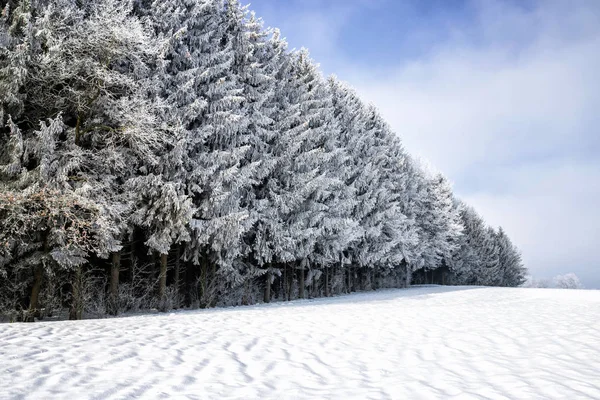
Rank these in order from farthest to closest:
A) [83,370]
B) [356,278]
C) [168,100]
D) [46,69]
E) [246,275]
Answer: [356,278]
[246,275]
[168,100]
[46,69]
[83,370]

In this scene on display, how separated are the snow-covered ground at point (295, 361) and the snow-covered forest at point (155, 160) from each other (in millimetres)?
3646

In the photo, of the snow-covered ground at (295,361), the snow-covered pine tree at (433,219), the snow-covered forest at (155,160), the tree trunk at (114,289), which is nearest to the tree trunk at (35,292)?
the snow-covered forest at (155,160)

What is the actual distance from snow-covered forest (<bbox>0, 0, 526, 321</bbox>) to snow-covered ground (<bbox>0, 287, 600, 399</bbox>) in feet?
12.0

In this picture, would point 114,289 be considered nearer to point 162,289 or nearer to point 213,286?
point 162,289

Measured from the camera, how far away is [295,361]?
617 cm

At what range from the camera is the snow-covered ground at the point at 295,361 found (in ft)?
15.2

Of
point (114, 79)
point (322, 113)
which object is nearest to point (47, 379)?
point (114, 79)

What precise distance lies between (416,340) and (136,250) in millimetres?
12548

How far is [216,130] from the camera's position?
15.1 meters

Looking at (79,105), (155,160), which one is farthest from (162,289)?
(79,105)

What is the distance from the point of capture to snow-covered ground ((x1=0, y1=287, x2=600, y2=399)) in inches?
183

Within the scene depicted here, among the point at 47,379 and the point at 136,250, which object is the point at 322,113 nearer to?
the point at 136,250

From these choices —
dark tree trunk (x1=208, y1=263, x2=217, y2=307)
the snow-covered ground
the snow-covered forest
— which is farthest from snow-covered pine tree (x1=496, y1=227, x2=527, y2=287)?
the snow-covered ground

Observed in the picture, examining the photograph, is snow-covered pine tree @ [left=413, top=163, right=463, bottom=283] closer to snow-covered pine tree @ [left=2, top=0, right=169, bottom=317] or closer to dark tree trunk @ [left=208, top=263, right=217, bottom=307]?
dark tree trunk @ [left=208, top=263, right=217, bottom=307]
